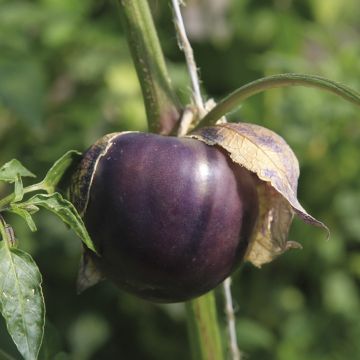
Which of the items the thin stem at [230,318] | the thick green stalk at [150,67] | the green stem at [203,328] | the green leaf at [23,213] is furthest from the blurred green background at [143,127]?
the green leaf at [23,213]

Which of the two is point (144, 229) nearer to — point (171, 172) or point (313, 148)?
point (171, 172)

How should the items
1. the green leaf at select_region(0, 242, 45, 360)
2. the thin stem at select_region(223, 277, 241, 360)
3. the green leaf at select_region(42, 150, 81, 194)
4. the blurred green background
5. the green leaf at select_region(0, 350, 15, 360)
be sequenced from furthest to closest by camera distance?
1. the blurred green background
2. the thin stem at select_region(223, 277, 241, 360)
3. the green leaf at select_region(0, 350, 15, 360)
4. the green leaf at select_region(42, 150, 81, 194)
5. the green leaf at select_region(0, 242, 45, 360)

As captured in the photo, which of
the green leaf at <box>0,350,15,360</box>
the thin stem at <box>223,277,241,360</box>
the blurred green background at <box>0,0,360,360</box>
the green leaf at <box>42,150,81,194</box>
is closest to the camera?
the green leaf at <box>42,150,81,194</box>

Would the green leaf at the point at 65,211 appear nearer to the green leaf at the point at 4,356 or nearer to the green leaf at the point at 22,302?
Answer: the green leaf at the point at 22,302

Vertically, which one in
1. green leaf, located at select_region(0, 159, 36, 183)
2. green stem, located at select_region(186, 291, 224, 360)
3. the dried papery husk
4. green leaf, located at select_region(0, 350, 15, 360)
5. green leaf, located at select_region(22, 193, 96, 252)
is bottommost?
green stem, located at select_region(186, 291, 224, 360)

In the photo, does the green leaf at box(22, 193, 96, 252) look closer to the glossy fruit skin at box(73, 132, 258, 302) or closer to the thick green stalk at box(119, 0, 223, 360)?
the glossy fruit skin at box(73, 132, 258, 302)

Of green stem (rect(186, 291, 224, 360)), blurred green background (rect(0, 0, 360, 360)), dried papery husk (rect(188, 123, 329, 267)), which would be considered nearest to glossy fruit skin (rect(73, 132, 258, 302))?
dried papery husk (rect(188, 123, 329, 267))
